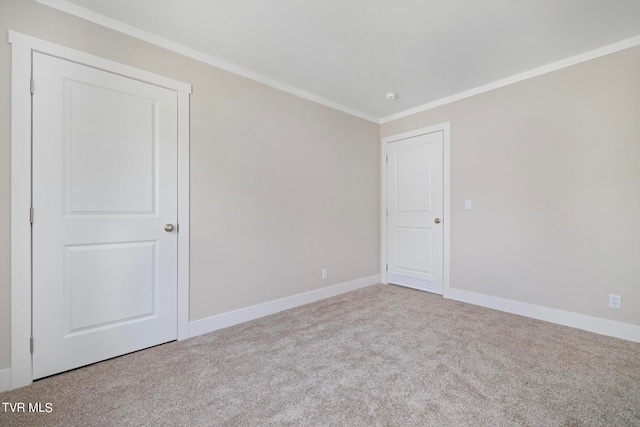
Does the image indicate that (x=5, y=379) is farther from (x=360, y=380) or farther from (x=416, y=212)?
(x=416, y=212)

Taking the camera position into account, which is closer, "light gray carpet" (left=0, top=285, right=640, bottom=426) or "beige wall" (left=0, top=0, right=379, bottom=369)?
"light gray carpet" (left=0, top=285, right=640, bottom=426)

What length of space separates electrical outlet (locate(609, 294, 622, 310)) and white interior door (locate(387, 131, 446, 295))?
4.84 feet

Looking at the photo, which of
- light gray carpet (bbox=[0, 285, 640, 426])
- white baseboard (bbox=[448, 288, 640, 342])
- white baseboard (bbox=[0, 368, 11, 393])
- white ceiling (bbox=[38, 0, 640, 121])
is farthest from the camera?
white baseboard (bbox=[448, 288, 640, 342])

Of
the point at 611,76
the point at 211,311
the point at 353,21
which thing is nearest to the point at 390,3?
the point at 353,21

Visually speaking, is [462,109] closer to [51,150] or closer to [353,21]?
[353,21]

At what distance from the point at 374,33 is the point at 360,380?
2.52 m

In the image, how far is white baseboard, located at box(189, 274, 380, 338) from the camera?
2.42m

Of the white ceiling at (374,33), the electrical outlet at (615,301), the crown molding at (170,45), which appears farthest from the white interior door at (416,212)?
the electrical outlet at (615,301)

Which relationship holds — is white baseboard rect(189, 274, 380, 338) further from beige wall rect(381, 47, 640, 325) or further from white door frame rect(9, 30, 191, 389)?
beige wall rect(381, 47, 640, 325)

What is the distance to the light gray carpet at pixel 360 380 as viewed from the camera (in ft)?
4.65

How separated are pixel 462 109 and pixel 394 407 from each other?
3.20 meters

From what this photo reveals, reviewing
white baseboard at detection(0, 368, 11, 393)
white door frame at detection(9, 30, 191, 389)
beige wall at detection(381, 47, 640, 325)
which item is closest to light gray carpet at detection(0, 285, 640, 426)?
white baseboard at detection(0, 368, 11, 393)

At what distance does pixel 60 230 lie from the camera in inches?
71.7

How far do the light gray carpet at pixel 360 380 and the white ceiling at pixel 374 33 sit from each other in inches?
97.4
